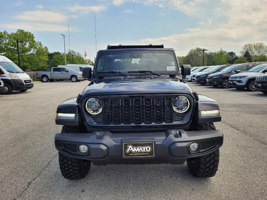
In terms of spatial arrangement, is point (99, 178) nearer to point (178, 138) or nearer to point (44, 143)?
point (178, 138)

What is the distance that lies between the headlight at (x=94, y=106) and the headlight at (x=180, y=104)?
85cm

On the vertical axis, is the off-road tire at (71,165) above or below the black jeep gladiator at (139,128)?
below

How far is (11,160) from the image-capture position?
3.92m

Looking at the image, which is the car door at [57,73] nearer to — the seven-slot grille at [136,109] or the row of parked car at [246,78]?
the row of parked car at [246,78]

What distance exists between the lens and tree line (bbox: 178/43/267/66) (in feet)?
234

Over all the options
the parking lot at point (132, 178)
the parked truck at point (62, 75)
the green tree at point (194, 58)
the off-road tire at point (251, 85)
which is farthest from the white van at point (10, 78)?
the green tree at point (194, 58)

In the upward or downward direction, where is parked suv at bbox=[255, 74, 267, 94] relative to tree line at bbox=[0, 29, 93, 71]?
downward

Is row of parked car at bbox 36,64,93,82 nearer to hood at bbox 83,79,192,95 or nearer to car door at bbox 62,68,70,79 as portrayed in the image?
car door at bbox 62,68,70,79

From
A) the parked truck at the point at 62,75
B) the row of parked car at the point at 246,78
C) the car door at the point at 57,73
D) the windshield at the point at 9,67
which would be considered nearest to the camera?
the row of parked car at the point at 246,78

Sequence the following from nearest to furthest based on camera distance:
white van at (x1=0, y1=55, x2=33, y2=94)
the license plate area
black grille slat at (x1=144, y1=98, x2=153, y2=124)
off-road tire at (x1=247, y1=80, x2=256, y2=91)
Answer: the license plate area → black grille slat at (x1=144, y1=98, x2=153, y2=124) → off-road tire at (x1=247, y1=80, x2=256, y2=91) → white van at (x1=0, y1=55, x2=33, y2=94)

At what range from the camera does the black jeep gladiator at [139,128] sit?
8.43 ft

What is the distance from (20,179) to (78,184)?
2.67ft

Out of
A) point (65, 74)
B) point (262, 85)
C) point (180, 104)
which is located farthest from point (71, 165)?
point (65, 74)

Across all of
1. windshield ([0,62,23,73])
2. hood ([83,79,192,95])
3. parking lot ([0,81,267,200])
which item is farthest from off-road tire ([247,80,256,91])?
windshield ([0,62,23,73])
